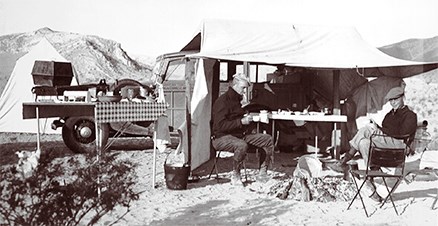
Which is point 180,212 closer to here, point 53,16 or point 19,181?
point 19,181

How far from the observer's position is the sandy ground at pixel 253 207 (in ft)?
14.0

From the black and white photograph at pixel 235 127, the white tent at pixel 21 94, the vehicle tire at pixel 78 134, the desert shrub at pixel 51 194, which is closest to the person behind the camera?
the desert shrub at pixel 51 194

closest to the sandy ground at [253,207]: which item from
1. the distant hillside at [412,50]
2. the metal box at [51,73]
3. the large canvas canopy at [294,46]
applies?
the large canvas canopy at [294,46]

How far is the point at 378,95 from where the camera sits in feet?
24.5

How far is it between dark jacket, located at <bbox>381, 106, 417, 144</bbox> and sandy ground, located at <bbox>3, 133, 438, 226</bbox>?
750mm

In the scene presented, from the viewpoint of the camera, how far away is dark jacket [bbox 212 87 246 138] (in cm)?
569

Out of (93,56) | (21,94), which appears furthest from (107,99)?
(93,56)

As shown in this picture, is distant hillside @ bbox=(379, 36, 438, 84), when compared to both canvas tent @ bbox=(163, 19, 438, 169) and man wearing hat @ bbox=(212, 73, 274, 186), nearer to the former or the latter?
canvas tent @ bbox=(163, 19, 438, 169)

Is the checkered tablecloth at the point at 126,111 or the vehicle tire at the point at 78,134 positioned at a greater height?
the checkered tablecloth at the point at 126,111

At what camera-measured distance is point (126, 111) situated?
193 inches

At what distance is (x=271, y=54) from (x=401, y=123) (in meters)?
2.06

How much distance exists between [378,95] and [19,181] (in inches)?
244

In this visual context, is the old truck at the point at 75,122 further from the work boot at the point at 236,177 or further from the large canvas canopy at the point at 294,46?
the work boot at the point at 236,177

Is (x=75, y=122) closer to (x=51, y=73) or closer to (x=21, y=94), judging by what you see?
(x=51, y=73)
